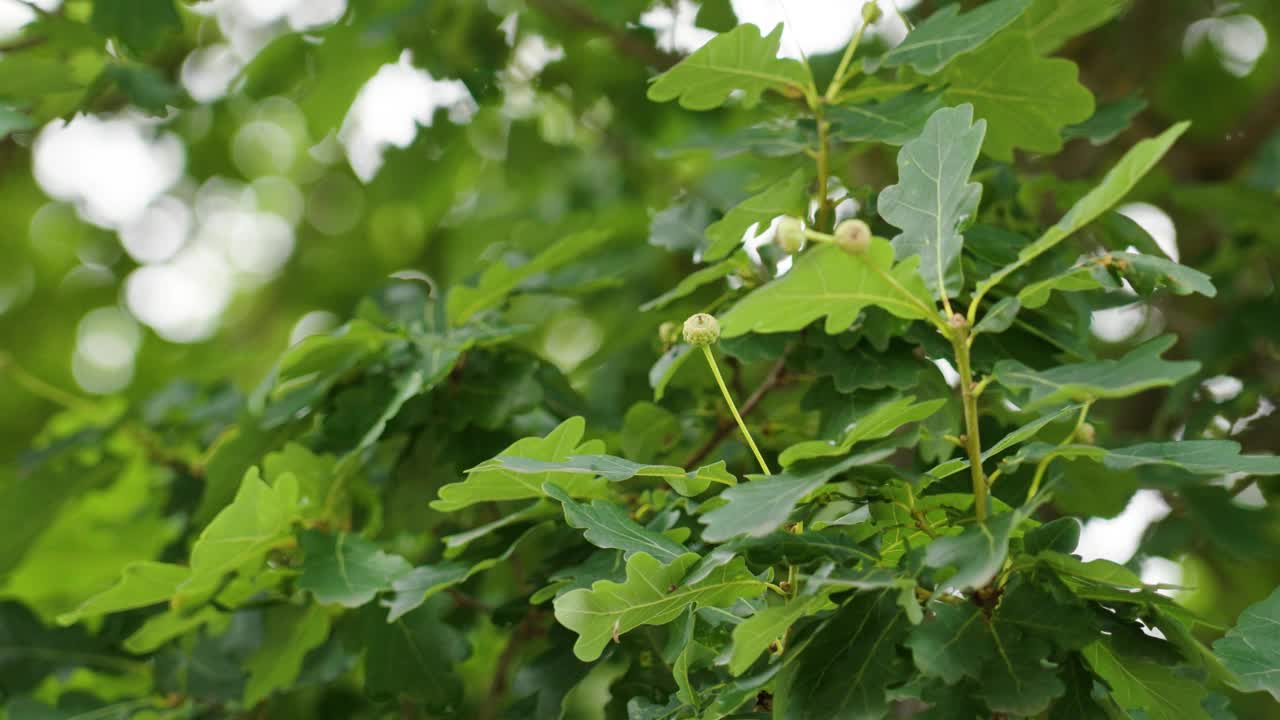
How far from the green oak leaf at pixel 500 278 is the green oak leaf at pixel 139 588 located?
530 mm

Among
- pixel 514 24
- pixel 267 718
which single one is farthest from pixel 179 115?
pixel 267 718

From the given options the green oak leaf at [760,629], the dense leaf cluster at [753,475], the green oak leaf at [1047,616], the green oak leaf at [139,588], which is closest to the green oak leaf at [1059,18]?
→ the dense leaf cluster at [753,475]

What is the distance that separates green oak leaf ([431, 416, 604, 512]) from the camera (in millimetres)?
1132

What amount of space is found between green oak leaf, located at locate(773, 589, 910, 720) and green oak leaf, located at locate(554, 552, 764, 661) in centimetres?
8

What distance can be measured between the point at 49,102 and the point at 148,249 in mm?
1787

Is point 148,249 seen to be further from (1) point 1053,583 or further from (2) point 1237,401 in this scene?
(1) point 1053,583

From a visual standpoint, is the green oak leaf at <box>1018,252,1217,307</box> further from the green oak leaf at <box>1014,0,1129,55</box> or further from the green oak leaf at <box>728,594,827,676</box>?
the green oak leaf at <box>1014,0,1129,55</box>

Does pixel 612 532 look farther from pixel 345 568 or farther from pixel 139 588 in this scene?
pixel 139 588

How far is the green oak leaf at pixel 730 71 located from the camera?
1.33m

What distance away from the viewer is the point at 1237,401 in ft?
6.96

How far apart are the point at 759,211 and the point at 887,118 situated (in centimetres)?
19

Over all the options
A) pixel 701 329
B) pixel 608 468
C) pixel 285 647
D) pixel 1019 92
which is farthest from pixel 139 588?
pixel 1019 92

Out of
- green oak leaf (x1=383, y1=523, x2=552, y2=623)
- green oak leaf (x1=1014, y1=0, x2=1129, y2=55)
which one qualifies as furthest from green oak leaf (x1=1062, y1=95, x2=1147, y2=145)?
green oak leaf (x1=383, y1=523, x2=552, y2=623)

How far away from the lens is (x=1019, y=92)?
144 cm
